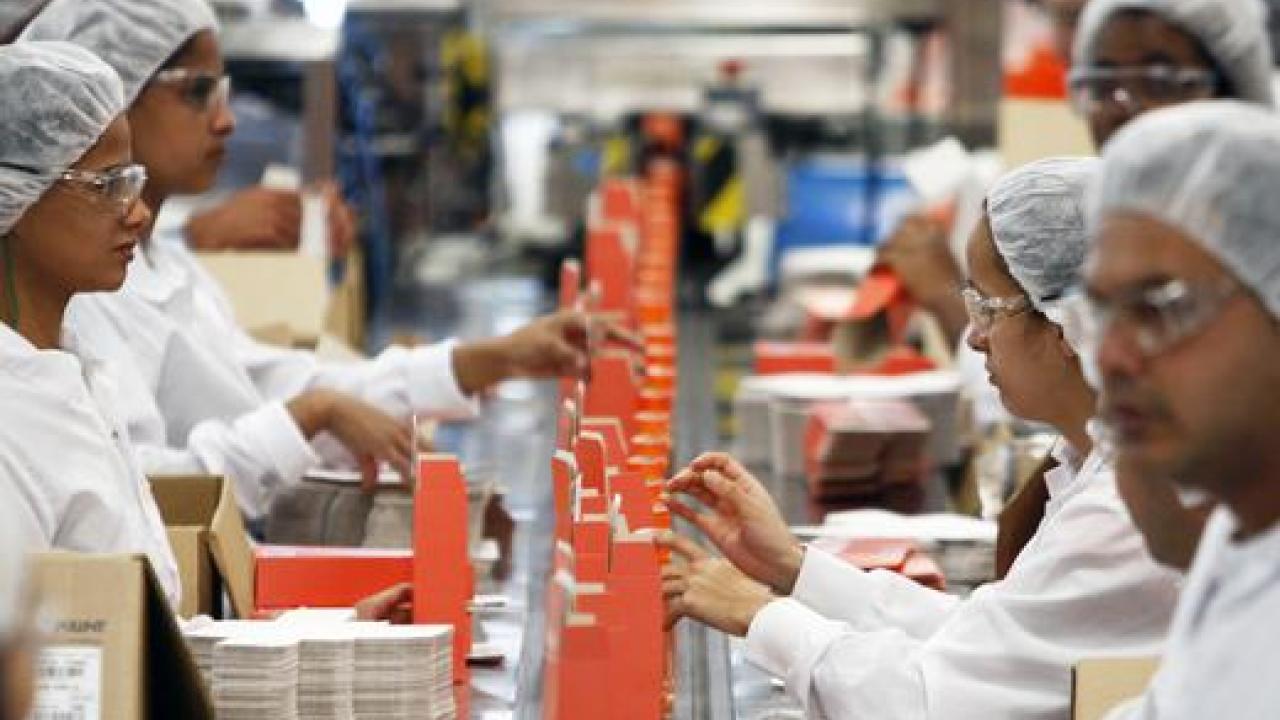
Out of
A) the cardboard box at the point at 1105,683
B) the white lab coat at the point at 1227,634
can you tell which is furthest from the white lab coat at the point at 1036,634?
the white lab coat at the point at 1227,634

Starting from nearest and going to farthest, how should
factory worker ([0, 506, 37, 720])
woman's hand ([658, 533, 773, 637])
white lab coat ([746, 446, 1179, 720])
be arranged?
factory worker ([0, 506, 37, 720]), white lab coat ([746, 446, 1179, 720]), woman's hand ([658, 533, 773, 637])

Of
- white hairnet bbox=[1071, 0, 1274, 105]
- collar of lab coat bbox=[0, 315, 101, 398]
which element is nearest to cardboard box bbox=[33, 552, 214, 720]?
collar of lab coat bbox=[0, 315, 101, 398]

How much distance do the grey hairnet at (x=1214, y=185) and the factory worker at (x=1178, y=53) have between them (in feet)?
3.82

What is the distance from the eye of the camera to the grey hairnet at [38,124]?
3266mm

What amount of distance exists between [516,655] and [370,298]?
4950 millimetres

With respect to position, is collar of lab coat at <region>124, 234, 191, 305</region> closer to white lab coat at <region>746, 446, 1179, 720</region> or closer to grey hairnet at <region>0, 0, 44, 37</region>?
grey hairnet at <region>0, 0, 44, 37</region>

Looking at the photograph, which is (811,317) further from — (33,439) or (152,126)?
(33,439)

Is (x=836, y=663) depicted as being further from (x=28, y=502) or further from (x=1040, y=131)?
(x=1040, y=131)

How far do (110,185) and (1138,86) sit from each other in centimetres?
132

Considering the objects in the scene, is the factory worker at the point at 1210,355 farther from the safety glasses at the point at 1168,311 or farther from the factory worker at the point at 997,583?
the factory worker at the point at 997,583

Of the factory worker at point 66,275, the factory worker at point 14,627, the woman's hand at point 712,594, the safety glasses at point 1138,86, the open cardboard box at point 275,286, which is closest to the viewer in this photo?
the factory worker at point 14,627

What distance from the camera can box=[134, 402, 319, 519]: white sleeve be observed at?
4.30 meters

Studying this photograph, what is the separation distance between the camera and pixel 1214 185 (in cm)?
220

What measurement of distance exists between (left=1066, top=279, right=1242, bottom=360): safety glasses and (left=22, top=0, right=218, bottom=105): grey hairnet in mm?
2569
